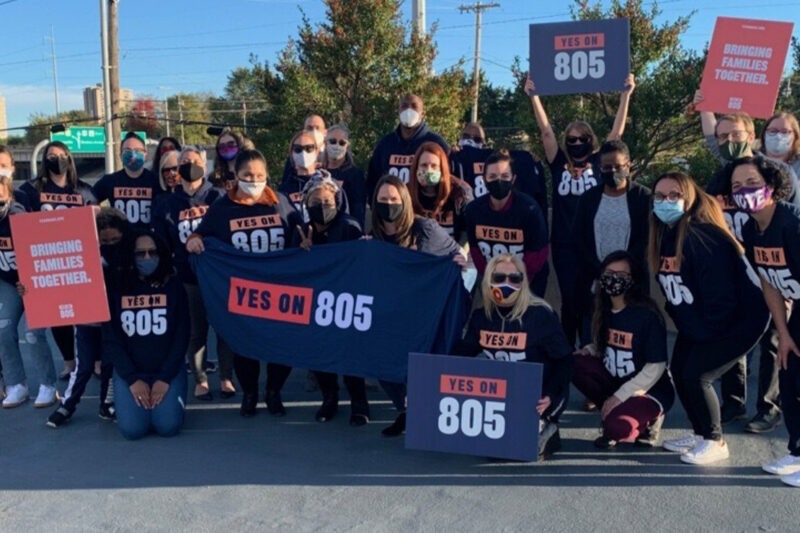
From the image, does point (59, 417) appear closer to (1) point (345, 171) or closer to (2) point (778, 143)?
(1) point (345, 171)

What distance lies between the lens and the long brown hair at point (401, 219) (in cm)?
559

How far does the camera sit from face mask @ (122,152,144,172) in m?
7.16

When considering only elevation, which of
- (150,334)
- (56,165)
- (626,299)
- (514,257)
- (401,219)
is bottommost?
A: (150,334)

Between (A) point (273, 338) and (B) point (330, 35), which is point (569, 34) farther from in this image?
(B) point (330, 35)

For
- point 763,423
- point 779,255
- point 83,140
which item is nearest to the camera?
point 779,255

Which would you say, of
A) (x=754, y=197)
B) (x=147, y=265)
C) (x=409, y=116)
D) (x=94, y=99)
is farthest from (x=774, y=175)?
(x=94, y=99)

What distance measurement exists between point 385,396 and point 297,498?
2.16 meters

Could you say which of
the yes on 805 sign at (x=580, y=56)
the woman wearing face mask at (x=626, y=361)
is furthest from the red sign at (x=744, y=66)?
the woman wearing face mask at (x=626, y=361)

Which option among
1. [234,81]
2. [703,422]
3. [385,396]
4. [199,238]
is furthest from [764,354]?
[234,81]

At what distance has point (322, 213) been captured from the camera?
586 cm

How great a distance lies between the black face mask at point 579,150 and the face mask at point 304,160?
224cm

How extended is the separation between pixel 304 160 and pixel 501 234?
1.94 meters

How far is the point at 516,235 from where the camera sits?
5.94 metres

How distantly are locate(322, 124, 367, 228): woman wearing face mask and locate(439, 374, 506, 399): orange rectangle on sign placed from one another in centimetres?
240
